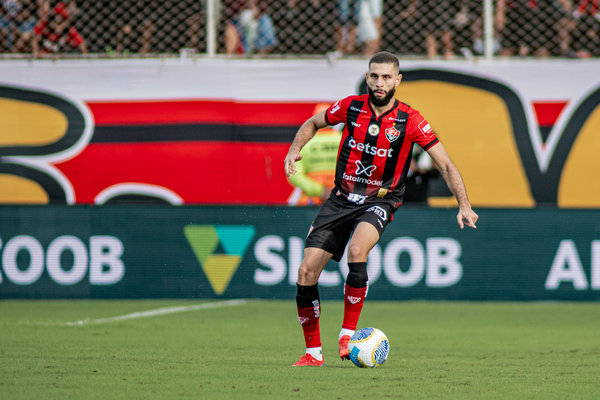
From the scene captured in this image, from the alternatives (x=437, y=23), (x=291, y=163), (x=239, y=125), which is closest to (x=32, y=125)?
(x=239, y=125)

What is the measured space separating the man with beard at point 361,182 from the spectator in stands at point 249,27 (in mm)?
6244

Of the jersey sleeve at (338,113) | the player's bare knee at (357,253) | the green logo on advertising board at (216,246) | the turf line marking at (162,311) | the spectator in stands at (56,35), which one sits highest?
the spectator in stands at (56,35)

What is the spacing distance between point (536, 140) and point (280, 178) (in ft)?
11.9

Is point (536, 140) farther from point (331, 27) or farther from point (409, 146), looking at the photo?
point (409, 146)

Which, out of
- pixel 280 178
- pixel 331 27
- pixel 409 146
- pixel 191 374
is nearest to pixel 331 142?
pixel 280 178

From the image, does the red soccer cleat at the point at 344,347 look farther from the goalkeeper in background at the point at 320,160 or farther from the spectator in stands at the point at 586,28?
the spectator in stands at the point at 586,28

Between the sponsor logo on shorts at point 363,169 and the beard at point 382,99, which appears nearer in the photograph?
the beard at point 382,99

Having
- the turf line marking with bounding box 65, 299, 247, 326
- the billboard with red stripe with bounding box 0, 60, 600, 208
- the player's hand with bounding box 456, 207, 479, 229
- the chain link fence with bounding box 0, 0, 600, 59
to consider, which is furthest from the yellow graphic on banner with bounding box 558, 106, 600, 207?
the player's hand with bounding box 456, 207, 479, 229

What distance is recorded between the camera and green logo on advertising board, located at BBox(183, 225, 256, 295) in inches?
398

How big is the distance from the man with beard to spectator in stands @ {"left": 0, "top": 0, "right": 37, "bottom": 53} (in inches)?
291

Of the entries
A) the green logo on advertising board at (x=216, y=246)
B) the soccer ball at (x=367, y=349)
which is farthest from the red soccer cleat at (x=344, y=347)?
the green logo on advertising board at (x=216, y=246)

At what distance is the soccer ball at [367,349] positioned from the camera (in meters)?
5.17

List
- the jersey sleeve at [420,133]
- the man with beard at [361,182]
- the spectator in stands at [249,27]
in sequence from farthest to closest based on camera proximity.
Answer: the spectator in stands at [249,27] < the jersey sleeve at [420,133] < the man with beard at [361,182]

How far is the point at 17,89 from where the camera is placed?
11.6 m
